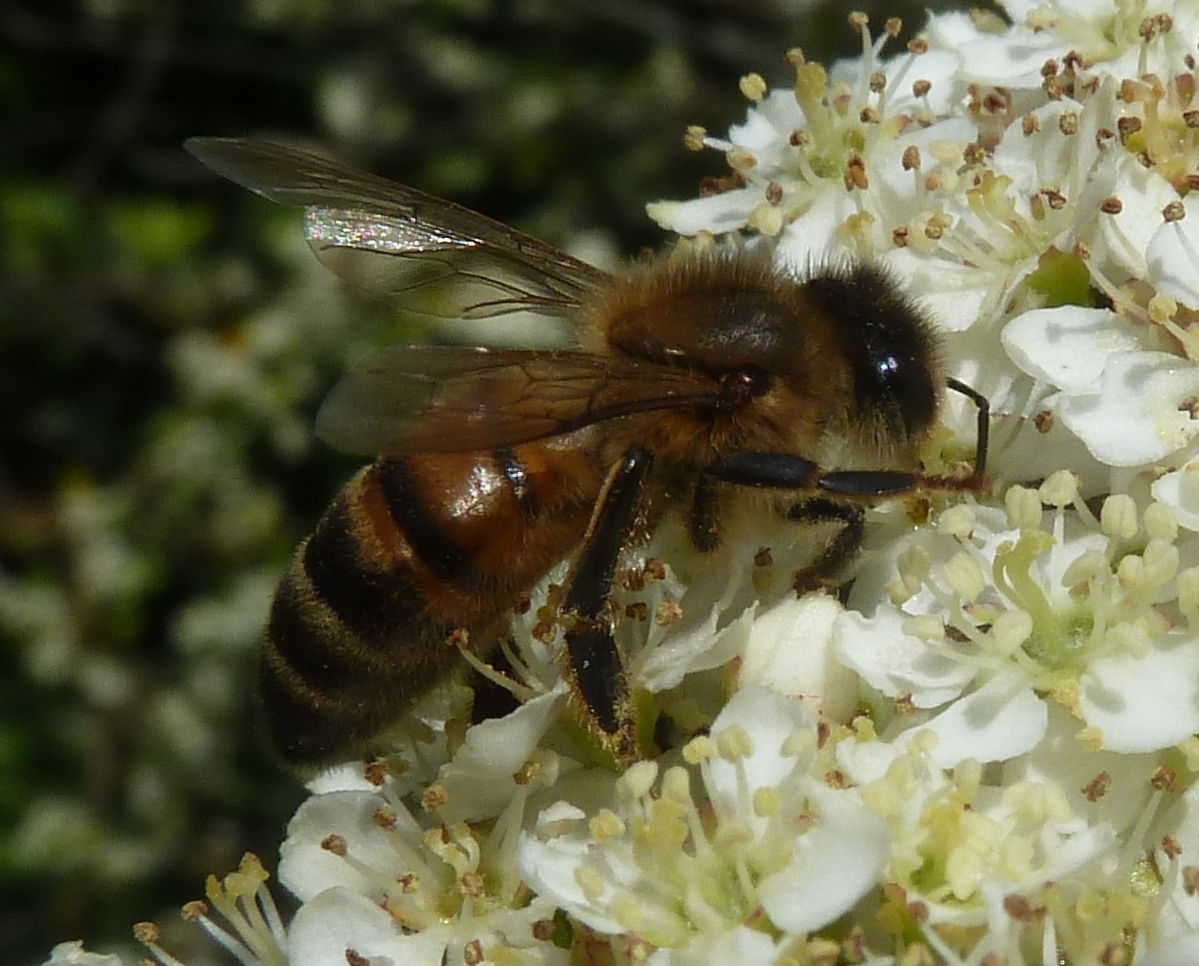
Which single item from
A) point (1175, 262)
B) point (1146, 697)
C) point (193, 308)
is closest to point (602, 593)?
point (1146, 697)

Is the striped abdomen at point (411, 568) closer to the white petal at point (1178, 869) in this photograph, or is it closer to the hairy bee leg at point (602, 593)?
the hairy bee leg at point (602, 593)

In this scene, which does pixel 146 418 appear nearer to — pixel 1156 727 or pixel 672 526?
pixel 672 526

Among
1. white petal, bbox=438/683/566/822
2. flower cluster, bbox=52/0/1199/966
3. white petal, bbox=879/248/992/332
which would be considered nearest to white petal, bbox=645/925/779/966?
flower cluster, bbox=52/0/1199/966

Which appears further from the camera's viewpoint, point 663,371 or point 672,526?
point 672,526

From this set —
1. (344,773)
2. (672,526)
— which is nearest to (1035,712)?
(672,526)

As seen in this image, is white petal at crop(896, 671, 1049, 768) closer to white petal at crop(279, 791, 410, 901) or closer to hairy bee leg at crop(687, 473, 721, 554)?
hairy bee leg at crop(687, 473, 721, 554)

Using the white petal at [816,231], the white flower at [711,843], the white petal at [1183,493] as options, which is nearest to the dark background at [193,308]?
the white petal at [816,231]
